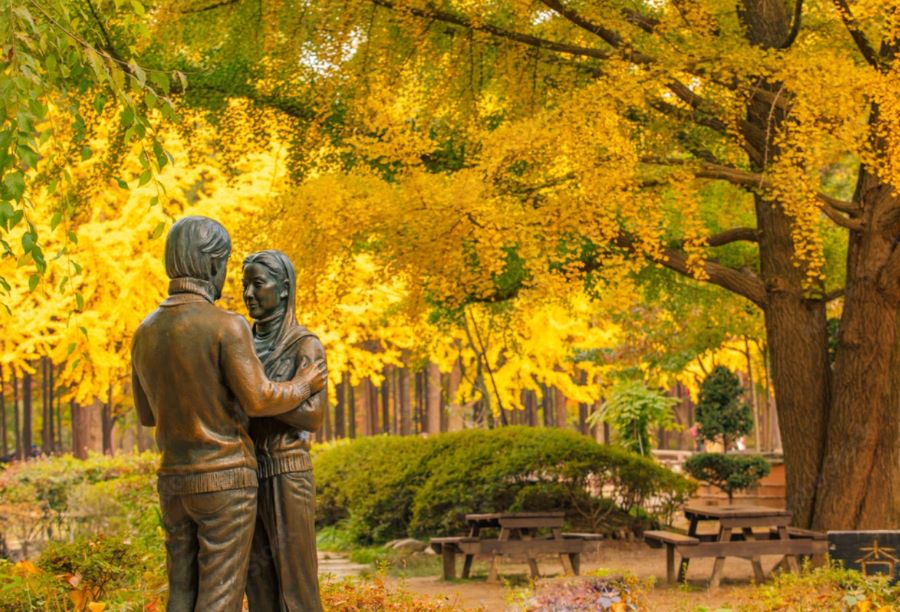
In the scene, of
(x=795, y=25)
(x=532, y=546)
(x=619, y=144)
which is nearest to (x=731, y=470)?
(x=532, y=546)

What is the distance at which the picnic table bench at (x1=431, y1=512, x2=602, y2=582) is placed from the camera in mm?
11391

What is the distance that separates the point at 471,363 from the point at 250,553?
20.3 m

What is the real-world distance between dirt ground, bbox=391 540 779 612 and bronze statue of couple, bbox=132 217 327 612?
450cm

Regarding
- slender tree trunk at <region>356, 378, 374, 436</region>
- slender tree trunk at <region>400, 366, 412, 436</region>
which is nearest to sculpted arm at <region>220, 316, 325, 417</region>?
slender tree trunk at <region>400, 366, 412, 436</region>

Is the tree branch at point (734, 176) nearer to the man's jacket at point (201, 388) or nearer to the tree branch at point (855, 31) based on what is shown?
the tree branch at point (855, 31)

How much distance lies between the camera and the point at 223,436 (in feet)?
14.1

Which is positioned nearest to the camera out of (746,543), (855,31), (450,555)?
(855,31)

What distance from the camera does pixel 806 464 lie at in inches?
486

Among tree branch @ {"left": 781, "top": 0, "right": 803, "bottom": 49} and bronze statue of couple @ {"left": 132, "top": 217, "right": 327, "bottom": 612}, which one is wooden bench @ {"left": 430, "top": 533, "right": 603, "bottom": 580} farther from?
bronze statue of couple @ {"left": 132, "top": 217, "right": 327, "bottom": 612}

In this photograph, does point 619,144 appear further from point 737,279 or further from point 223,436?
point 223,436

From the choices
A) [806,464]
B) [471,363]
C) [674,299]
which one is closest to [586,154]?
[806,464]

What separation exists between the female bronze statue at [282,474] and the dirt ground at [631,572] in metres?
4.38

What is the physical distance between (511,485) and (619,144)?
6.26 metres

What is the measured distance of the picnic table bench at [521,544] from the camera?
11.4m
